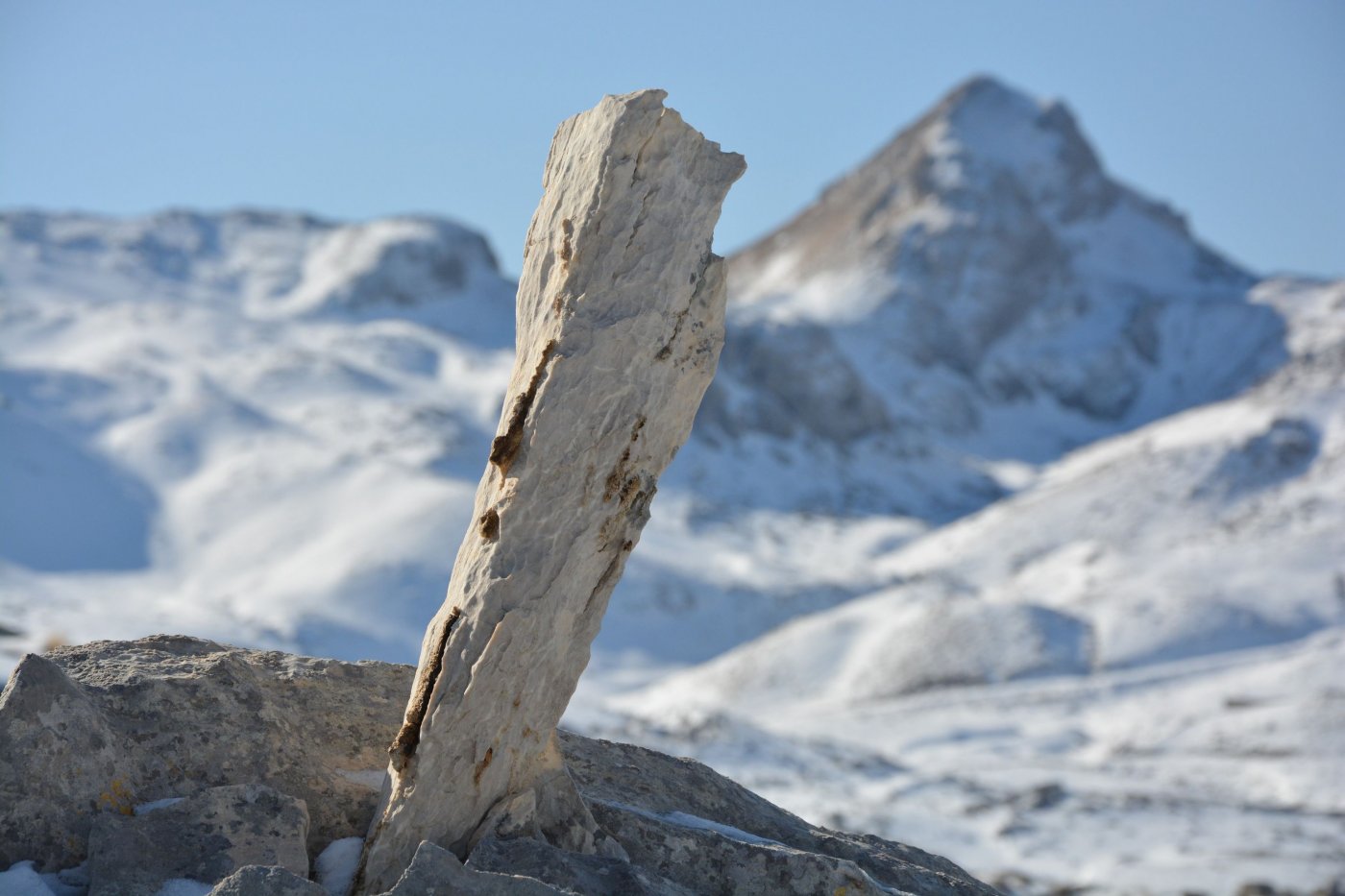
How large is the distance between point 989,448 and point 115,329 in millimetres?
67572

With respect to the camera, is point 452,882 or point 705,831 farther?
point 705,831

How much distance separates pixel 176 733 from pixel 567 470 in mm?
2278

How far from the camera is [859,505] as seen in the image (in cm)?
9544

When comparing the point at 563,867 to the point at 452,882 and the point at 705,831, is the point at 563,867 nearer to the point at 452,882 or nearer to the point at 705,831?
the point at 452,882

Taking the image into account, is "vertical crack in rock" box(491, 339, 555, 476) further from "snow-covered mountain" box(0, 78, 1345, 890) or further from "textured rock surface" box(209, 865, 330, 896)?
"snow-covered mountain" box(0, 78, 1345, 890)

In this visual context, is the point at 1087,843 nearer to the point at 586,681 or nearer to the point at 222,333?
the point at 586,681

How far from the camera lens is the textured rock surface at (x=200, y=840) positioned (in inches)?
233

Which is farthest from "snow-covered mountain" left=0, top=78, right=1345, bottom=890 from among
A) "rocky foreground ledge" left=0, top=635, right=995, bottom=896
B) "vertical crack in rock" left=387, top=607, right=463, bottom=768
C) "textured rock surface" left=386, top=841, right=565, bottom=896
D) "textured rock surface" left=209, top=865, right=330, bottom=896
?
"textured rock surface" left=386, top=841, right=565, bottom=896

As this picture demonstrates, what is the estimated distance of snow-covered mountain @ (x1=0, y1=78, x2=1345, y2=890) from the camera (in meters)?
39.9

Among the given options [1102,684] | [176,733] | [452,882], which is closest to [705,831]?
[452,882]

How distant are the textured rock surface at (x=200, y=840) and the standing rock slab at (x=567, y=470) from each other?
0.40 meters

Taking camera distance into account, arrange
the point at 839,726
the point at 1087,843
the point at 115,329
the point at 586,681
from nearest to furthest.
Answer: the point at 1087,843
the point at 839,726
the point at 586,681
the point at 115,329

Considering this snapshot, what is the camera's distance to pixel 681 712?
43.1 metres

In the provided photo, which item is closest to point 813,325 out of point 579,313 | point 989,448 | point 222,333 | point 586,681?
point 989,448
